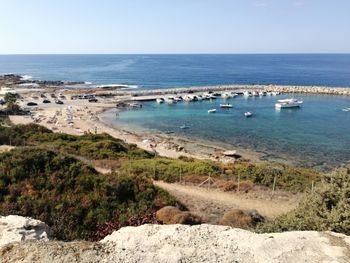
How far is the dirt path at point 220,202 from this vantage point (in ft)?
53.1

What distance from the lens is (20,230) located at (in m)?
7.12

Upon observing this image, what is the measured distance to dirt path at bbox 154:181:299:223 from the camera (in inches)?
637

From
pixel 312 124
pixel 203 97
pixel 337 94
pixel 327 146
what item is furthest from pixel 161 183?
pixel 337 94

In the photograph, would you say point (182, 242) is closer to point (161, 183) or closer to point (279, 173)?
point (161, 183)

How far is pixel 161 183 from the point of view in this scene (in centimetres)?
2147

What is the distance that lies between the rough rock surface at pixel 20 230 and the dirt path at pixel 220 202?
8.56 meters

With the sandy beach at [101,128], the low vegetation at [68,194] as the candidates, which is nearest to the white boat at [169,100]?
the sandy beach at [101,128]

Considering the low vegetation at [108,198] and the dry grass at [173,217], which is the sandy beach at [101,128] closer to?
the low vegetation at [108,198]

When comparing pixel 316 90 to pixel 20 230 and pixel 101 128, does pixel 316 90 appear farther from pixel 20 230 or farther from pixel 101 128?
pixel 20 230

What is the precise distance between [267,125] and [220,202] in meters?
38.7

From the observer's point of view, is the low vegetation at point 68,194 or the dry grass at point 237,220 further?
the dry grass at point 237,220

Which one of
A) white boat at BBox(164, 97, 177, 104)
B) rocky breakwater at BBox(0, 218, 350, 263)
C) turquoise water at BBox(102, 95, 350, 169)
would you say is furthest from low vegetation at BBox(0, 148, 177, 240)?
white boat at BBox(164, 97, 177, 104)

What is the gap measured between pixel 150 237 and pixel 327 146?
40.3 meters

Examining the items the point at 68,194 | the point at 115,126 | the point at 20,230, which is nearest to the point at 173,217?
the point at 68,194
